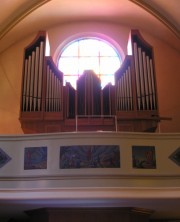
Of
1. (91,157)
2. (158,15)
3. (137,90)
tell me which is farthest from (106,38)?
(91,157)

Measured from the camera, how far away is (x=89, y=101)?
31.9 feet

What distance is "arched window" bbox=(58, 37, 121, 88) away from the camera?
1195 cm

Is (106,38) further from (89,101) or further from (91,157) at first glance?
(91,157)

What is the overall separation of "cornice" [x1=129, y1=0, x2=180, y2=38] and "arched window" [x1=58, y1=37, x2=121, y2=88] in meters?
1.65

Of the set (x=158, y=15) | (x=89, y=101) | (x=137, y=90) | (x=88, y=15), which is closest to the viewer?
(x=89, y=101)

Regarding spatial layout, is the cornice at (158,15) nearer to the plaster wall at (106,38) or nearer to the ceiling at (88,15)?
the ceiling at (88,15)

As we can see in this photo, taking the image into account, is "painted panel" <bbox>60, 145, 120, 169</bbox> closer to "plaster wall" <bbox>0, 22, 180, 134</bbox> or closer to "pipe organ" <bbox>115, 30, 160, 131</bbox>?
"pipe organ" <bbox>115, 30, 160, 131</bbox>

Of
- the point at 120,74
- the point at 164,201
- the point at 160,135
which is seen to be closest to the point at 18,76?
the point at 120,74

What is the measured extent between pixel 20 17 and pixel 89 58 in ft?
7.68

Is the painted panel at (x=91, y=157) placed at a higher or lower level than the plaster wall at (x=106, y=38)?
lower

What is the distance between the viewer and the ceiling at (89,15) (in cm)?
1081

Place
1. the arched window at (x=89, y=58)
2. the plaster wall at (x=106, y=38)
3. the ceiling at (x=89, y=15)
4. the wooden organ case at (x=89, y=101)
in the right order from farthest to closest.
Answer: the arched window at (x=89, y=58)
the plaster wall at (x=106, y=38)
the ceiling at (x=89, y=15)
the wooden organ case at (x=89, y=101)

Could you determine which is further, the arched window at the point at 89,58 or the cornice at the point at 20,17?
the arched window at the point at 89,58

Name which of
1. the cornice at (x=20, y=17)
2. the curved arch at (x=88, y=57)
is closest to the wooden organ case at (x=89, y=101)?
the cornice at (x=20, y=17)
